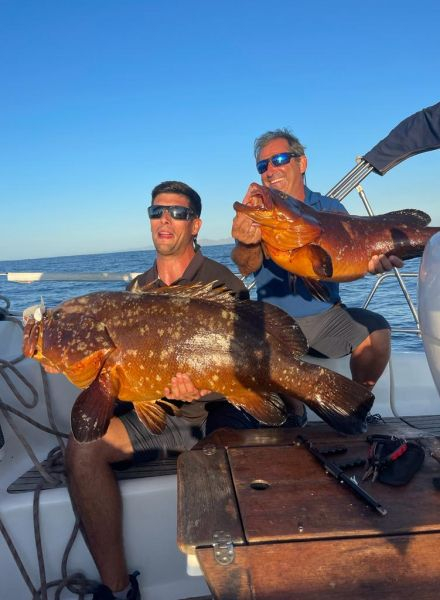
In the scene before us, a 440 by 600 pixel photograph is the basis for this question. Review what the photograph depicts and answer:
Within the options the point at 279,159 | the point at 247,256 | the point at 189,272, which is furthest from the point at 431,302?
the point at 279,159

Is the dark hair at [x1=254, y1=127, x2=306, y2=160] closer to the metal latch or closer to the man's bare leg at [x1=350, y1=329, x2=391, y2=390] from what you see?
the man's bare leg at [x1=350, y1=329, x2=391, y2=390]

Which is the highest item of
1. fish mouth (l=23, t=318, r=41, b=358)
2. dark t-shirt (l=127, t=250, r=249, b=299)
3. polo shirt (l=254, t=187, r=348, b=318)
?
dark t-shirt (l=127, t=250, r=249, b=299)

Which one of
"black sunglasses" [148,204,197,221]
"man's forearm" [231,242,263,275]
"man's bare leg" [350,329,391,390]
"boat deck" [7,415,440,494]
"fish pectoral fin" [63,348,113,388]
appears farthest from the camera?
"man's bare leg" [350,329,391,390]

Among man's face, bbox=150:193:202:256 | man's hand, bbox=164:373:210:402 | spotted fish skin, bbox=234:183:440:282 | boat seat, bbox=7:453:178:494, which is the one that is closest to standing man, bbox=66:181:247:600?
man's hand, bbox=164:373:210:402

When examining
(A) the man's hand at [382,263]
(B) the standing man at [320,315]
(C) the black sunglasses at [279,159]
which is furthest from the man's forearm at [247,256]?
(C) the black sunglasses at [279,159]

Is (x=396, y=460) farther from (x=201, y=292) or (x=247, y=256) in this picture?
(x=247, y=256)

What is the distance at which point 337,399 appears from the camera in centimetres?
281

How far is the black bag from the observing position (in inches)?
85.8

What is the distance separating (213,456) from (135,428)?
89cm

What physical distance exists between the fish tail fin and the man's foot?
5.03 feet

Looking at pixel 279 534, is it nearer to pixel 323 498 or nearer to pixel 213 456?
pixel 323 498

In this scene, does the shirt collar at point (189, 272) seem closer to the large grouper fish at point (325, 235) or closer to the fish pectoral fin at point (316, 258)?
the large grouper fish at point (325, 235)

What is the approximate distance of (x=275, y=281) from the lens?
4219 mm

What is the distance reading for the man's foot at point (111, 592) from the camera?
2729 millimetres
